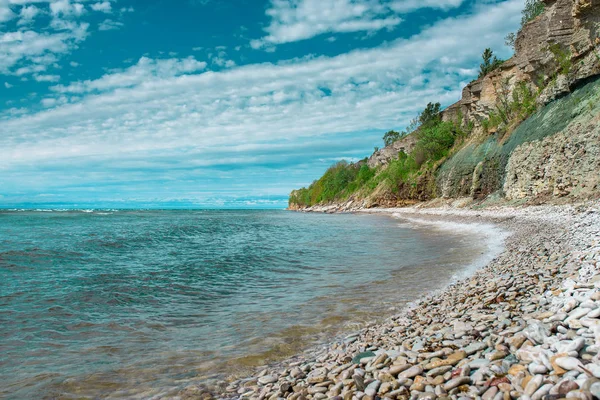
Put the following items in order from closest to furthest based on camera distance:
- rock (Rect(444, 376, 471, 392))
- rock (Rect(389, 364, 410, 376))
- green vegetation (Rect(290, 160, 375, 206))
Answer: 1. rock (Rect(444, 376, 471, 392))
2. rock (Rect(389, 364, 410, 376))
3. green vegetation (Rect(290, 160, 375, 206))

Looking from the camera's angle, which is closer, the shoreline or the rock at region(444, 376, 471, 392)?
the shoreline

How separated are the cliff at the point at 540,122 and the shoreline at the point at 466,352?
18113 millimetres

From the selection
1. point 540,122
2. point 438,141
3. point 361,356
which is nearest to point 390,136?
point 438,141

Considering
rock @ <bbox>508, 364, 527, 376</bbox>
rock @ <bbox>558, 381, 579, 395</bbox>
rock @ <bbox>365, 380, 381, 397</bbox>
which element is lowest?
rock @ <bbox>365, 380, 381, 397</bbox>

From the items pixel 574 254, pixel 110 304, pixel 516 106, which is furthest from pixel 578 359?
pixel 516 106

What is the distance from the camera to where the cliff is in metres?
23.3

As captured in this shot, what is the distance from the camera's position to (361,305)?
28.5 ft

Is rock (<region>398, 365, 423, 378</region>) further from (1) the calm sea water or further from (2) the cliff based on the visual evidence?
(2) the cliff

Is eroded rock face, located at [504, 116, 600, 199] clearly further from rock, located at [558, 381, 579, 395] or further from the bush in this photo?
the bush

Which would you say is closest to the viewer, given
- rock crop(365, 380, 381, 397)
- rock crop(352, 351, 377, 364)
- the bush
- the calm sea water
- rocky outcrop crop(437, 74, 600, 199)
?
rock crop(365, 380, 381, 397)

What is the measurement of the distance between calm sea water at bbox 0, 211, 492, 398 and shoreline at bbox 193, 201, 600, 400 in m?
0.98

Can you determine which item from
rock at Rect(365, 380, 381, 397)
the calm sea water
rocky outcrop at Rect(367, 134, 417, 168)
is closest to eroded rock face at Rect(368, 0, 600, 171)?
the calm sea water

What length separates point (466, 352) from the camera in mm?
4188

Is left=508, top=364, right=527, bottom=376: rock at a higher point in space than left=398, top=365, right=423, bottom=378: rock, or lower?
higher
